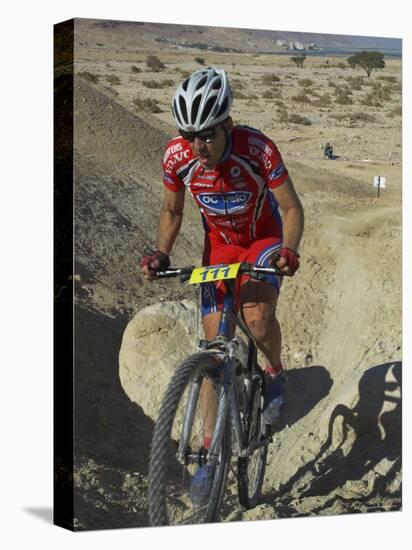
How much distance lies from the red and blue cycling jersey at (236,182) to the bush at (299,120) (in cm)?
118

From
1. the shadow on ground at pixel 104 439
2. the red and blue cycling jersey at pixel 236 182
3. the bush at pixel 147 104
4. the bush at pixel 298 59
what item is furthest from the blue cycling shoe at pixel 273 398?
the bush at pixel 298 59

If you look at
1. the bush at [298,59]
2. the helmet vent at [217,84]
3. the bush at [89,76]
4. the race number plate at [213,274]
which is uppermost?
the bush at [298,59]

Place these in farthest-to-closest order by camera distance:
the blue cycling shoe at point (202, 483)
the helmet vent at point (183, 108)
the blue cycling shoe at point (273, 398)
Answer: the blue cycling shoe at point (273, 398), the helmet vent at point (183, 108), the blue cycling shoe at point (202, 483)

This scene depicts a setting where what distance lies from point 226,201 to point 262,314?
2.64ft

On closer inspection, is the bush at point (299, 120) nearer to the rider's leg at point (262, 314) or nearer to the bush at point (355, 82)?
the bush at point (355, 82)

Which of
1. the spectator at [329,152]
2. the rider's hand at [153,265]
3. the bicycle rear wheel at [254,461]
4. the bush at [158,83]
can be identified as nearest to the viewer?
the rider's hand at [153,265]

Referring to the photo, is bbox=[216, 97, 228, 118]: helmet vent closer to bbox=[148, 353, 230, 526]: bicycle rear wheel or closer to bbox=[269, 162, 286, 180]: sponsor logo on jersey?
bbox=[269, 162, 286, 180]: sponsor logo on jersey

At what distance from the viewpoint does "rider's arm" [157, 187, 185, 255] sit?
27.3 ft

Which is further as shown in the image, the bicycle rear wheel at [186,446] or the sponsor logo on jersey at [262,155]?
the sponsor logo on jersey at [262,155]

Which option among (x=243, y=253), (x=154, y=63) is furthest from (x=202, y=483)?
(x=154, y=63)

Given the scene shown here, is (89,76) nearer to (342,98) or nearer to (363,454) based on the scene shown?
(342,98)

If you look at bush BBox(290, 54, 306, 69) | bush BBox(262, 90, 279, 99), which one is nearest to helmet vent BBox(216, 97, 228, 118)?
bush BBox(262, 90, 279, 99)

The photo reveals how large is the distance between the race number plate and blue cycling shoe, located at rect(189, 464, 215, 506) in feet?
3.50

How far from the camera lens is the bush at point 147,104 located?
8.87 meters
